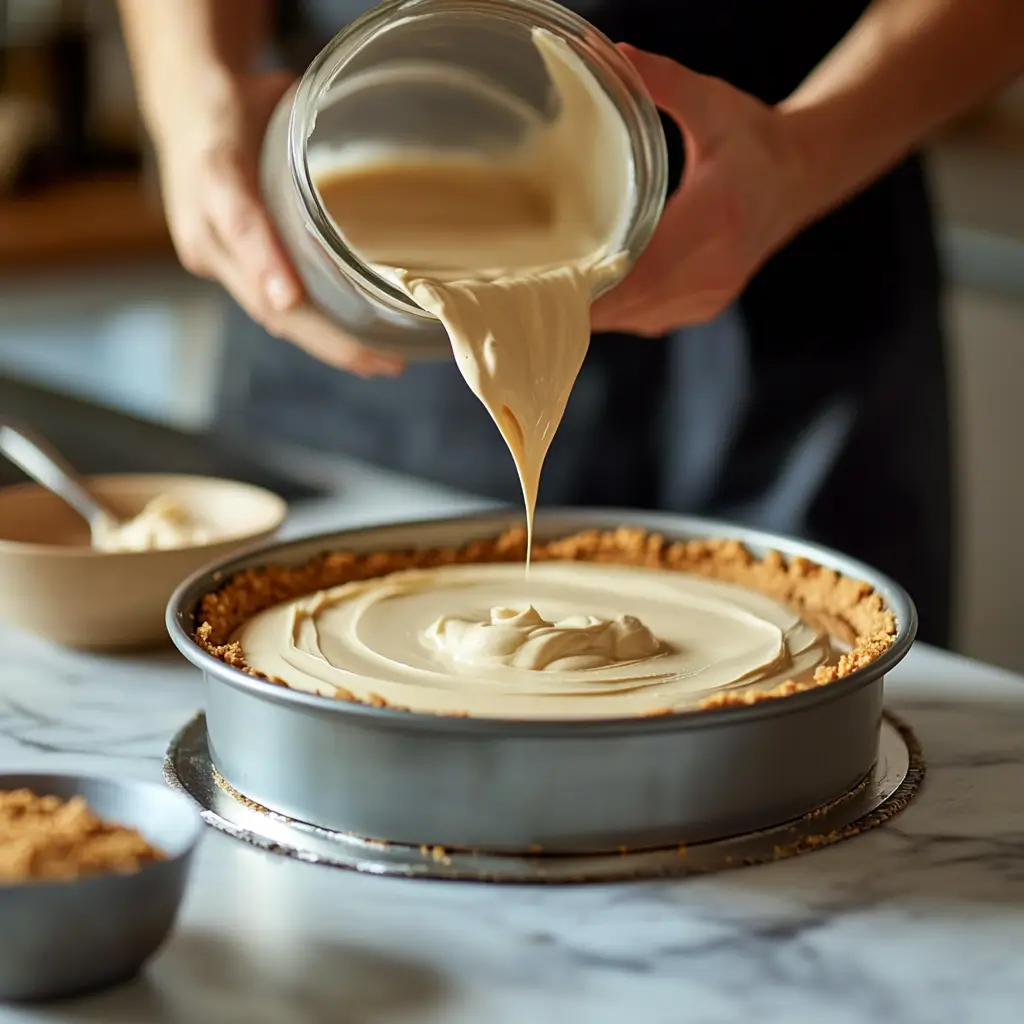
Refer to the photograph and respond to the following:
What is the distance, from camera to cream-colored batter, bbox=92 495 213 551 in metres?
1.22

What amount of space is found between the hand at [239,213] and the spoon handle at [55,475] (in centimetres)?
20

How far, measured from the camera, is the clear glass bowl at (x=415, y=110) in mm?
969

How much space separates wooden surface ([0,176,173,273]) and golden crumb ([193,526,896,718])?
2.78m

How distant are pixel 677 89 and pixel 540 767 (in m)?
0.52

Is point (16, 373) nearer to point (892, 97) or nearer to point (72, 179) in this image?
point (892, 97)

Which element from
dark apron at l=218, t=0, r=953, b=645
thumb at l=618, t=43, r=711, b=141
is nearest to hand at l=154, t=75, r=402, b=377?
thumb at l=618, t=43, r=711, b=141

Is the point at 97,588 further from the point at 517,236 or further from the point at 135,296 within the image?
the point at 135,296

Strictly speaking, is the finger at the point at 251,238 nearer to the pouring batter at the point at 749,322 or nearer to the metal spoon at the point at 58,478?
the pouring batter at the point at 749,322

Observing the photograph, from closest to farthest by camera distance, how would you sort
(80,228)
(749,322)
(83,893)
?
1. (83,893)
2. (749,322)
3. (80,228)

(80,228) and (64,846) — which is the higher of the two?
(64,846)

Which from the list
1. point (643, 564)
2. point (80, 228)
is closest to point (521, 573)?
point (643, 564)

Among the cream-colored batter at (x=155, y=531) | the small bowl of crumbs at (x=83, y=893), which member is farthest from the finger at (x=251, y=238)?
the small bowl of crumbs at (x=83, y=893)

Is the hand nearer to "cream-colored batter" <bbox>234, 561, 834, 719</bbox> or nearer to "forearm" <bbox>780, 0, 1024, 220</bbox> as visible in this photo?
"cream-colored batter" <bbox>234, 561, 834, 719</bbox>

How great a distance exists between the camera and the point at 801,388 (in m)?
1.64
